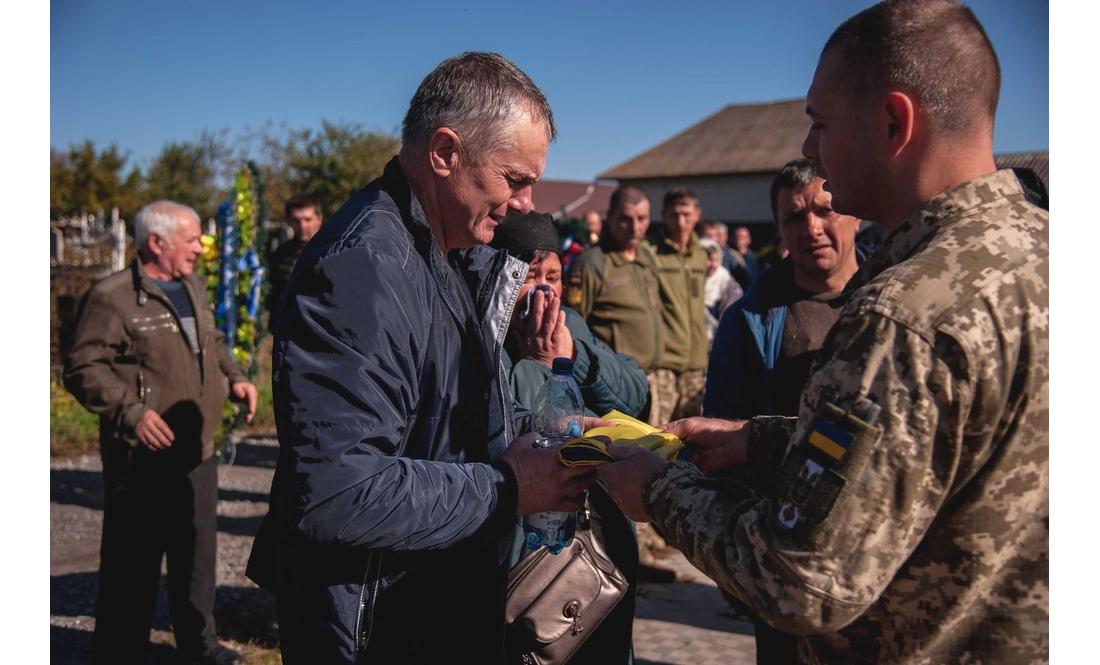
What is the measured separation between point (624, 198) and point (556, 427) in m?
4.63

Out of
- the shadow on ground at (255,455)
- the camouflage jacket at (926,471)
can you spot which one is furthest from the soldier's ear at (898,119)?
the shadow on ground at (255,455)

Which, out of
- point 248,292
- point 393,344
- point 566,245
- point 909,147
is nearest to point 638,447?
point 393,344

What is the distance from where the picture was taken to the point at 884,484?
4.57 feet

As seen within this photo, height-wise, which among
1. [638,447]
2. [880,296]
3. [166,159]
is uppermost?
[166,159]

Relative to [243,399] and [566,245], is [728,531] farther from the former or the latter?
[566,245]

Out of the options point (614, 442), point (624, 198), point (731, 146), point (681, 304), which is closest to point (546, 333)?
point (614, 442)

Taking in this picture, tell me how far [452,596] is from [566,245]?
6118mm

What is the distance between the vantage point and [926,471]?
140cm

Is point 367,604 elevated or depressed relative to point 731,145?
depressed

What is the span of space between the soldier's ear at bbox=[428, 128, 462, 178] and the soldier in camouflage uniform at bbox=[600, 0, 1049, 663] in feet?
2.88

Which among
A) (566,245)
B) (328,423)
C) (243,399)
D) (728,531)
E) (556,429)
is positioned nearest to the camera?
(728,531)

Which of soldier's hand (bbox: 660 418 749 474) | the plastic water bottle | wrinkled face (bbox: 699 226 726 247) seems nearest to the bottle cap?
the plastic water bottle

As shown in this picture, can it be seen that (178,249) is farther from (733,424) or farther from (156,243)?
(733,424)

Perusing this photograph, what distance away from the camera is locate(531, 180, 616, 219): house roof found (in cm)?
3691
